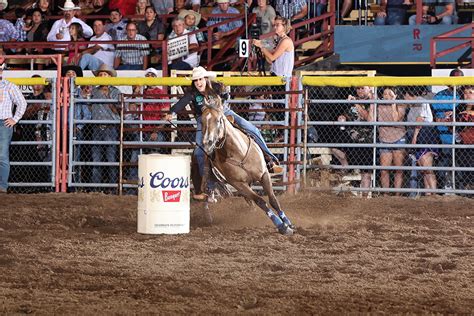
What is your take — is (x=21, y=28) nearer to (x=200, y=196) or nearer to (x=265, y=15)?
(x=265, y=15)

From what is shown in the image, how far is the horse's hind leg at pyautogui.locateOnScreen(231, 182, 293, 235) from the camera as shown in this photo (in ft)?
36.6

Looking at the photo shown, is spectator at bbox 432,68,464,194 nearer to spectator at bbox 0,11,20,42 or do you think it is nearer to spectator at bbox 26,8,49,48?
spectator at bbox 26,8,49,48

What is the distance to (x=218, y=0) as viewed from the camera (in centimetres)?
2056

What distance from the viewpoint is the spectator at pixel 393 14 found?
67.1 feet

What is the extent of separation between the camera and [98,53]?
1972cm

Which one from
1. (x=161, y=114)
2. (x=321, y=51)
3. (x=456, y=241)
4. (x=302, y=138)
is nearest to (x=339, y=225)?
(x=456, y=241)

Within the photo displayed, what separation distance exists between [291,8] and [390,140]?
214 inches

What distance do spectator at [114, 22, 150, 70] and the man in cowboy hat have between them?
55.5 inches

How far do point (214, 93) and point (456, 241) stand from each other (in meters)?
3.06

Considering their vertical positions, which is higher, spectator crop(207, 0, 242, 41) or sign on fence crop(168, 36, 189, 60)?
spectator crop(207, 0, 242, 41)

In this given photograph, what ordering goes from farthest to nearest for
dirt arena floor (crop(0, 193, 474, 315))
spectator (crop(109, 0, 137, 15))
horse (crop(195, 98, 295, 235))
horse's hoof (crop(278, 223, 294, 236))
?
spectator (crop(109, 0, 137, 15))
horse's hoof (crop(278, 223, 294, 236))
horse (crop(195, 98, 295, 235))
dirt arena floor (crop(0, 193, 474, 315))

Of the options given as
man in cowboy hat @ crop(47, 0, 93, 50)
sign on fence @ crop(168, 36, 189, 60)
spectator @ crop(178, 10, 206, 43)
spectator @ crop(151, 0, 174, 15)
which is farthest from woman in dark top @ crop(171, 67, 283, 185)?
spectator @ crop(151, 0, 174, 15)

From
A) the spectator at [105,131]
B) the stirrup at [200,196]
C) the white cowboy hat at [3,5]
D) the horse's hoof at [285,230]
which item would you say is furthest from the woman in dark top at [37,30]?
the horse's hoof at [285,230]

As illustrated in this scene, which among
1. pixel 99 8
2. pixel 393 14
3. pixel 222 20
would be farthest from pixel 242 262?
pixel 99 8
